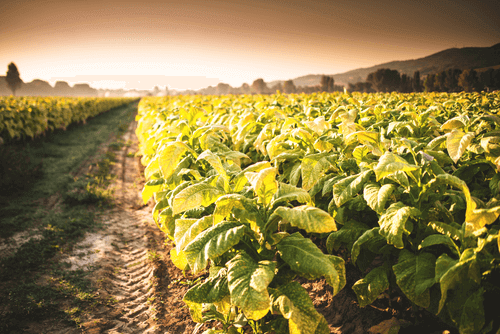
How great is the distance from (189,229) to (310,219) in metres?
0.73

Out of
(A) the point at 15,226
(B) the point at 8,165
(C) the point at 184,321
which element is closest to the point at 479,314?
(C) the point at 184,321

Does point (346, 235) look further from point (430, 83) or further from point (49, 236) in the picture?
point (430, 83)

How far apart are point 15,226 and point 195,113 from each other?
140 inches

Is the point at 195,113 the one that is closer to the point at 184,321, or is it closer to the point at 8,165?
the point at 184,321

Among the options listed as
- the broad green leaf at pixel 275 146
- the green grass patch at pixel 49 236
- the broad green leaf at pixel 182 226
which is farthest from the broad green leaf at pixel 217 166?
the green grass patch at pixel 49 236

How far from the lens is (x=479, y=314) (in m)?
1.26

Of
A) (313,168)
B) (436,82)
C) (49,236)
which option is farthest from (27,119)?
(436,82)

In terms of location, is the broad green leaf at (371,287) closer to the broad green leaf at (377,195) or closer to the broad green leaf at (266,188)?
the broad green leaf at (377,195)

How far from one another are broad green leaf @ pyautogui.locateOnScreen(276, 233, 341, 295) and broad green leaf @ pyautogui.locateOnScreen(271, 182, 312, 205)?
0.23 meters

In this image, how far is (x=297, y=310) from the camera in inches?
51.0

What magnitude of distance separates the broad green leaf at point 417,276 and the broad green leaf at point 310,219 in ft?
1.97

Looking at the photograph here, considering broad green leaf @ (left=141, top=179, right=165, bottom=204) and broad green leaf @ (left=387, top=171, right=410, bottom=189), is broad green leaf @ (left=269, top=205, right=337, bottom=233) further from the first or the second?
broad green leaf @ (left=141, top=179, right=165, bottom=204)

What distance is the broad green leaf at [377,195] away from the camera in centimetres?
150

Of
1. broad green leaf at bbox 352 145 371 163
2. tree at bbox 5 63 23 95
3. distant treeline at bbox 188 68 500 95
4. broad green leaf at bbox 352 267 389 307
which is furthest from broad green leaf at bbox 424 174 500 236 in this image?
tree at bbox 5 63 23 95
